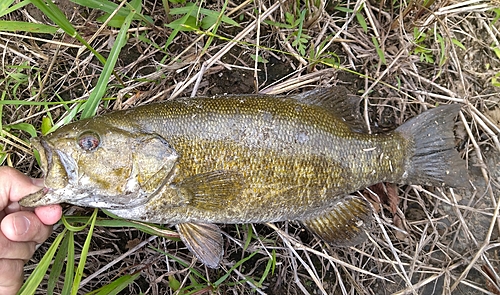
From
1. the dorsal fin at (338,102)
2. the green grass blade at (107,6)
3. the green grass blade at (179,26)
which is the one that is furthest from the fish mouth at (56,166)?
the dorsal fin at (338,102)

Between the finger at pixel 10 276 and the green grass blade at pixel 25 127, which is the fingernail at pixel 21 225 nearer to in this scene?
the finger at pixel 10 276

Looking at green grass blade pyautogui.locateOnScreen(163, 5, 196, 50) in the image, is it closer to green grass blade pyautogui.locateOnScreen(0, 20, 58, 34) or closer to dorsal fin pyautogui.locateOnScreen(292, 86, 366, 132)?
green grass blade pyautogui.locateOnScreen(0, 20, 58, 34)

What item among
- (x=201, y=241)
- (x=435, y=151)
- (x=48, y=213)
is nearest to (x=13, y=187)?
(x=48, y=213)

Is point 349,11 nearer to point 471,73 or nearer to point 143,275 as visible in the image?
point 471,73

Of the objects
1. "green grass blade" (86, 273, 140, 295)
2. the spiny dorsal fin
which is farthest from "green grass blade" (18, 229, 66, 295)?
the spiny dorsal fin

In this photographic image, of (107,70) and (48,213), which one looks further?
(107,70)

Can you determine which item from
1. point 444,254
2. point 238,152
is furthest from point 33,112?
point 444,254

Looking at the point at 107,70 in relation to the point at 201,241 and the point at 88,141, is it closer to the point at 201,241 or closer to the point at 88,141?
the point at 88,141
